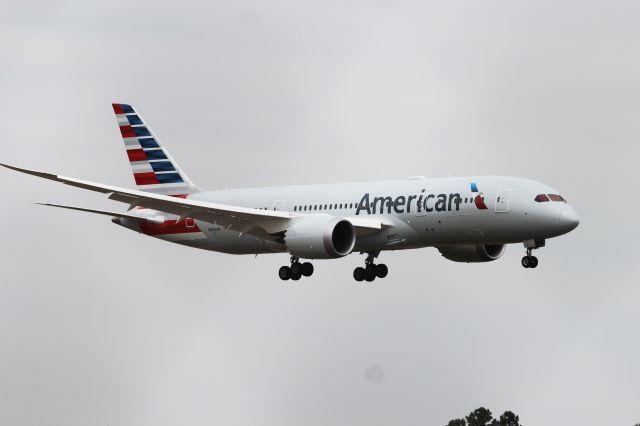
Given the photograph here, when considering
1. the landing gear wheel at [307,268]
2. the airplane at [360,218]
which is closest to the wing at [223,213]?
the airplane at [360,218]

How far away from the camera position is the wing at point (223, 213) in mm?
86500

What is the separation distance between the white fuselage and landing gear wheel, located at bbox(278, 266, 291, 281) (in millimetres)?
1021

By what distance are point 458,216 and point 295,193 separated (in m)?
11.5

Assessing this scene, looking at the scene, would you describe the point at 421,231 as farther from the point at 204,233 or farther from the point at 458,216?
the point at 204,233

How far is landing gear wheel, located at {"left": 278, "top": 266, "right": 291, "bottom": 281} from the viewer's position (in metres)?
91.3

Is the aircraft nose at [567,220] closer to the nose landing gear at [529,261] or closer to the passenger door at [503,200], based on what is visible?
the nose landing gear at [529,261]

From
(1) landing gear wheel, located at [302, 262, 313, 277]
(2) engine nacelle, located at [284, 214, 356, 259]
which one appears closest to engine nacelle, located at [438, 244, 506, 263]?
(1) landing gear wheel, located at [302, 262, 313, 277]

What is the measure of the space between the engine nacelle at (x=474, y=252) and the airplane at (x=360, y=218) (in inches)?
2.1

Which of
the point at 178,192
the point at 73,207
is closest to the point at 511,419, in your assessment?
the point at 178,192

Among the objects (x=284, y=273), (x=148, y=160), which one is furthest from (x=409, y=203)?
(x=148, y=160)

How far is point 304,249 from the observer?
281 ft

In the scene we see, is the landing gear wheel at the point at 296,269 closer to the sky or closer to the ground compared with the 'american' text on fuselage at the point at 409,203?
closer to the ground

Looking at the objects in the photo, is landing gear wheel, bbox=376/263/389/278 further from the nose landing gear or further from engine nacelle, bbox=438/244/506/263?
the nose landing gear

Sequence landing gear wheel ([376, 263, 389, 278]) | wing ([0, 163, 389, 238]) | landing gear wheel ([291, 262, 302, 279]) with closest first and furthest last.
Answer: wing ([0, 163, 389, 238]) → landing gear wheel ([291, 262, 302, 279]) → landing gear wheel ([376, 263, 389, 278])
